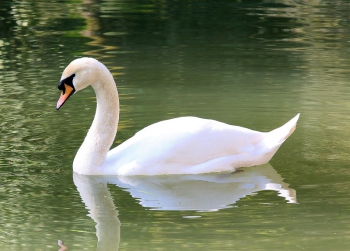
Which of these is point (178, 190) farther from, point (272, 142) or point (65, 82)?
point (65, 82)

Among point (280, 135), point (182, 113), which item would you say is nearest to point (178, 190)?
point (280, 135)

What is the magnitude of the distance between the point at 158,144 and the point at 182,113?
2381mm

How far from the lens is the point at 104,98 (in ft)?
26.5

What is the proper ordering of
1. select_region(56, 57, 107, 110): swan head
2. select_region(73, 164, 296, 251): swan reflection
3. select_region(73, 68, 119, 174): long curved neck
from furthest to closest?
select_region(73, 68, 119, 174): long curved neck → select_region(56, 57, 107, 110): swan head → select_region(73, 164, 296, 251): swan reflection

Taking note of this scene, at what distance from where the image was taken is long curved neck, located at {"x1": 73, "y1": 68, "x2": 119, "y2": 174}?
7.92 metres

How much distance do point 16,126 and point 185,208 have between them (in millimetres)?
3133

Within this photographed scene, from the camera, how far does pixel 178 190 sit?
750 cm

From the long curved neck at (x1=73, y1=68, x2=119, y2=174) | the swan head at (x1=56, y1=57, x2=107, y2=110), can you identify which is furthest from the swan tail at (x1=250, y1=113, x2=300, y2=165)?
the swan head at (x1=56, y1=57, x2=107, y2=110)

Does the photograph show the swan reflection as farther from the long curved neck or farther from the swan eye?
the swan eye

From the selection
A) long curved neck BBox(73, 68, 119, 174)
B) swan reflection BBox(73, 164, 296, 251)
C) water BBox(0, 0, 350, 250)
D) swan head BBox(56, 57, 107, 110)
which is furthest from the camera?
long curved neck BBox(73, 68, 119, 174)

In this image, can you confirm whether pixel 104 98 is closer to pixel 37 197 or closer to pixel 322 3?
pixel 37 197

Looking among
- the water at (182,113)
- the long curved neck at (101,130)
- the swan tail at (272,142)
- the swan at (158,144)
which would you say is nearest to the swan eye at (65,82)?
the swan at (158,144)

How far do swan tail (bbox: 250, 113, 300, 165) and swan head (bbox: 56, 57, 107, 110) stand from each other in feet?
5.29

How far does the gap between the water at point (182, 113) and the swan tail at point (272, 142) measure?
0.41 feet
